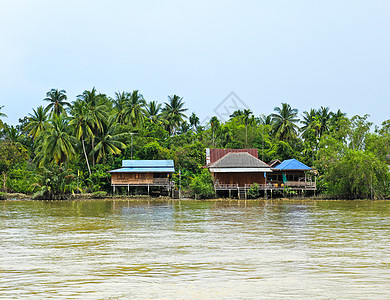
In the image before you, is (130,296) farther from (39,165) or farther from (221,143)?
(221,143)

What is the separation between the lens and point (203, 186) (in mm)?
40188

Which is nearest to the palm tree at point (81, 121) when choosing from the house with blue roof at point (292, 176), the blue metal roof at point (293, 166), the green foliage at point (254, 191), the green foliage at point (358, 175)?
the green foliage at point (254, 191)

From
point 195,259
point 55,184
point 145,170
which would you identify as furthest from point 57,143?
point 195,259

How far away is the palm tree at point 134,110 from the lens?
54.2 meters

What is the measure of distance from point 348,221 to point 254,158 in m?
20.7

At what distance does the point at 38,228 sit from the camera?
19984mm

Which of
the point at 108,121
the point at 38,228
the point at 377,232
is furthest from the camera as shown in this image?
the point at 108,121

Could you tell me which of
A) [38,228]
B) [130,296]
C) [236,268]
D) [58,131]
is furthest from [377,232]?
[58,131]

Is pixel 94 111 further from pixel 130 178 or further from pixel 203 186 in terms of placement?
pixel 203 186

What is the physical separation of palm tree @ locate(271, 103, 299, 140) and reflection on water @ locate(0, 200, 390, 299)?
32952 millimetres

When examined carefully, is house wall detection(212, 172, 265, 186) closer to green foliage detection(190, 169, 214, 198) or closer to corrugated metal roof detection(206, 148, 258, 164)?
green foliage detection(190, 169, 214, 198)

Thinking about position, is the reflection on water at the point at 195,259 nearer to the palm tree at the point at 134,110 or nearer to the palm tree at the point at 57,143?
the palm tree at the point at 57,143

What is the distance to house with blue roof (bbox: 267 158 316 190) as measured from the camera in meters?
41.1

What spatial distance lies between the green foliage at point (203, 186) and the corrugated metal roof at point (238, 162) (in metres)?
1.26
